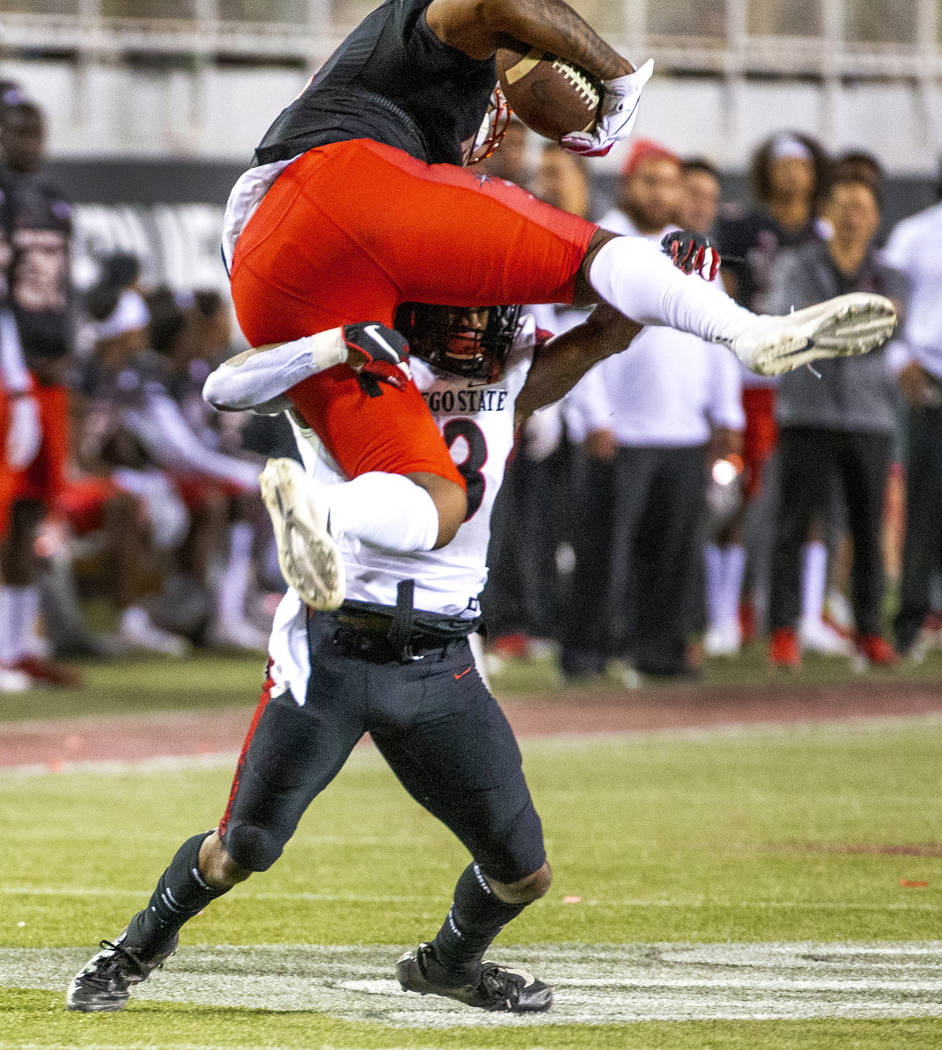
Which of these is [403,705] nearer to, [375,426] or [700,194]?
[375,426]

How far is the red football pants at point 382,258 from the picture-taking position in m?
3.62

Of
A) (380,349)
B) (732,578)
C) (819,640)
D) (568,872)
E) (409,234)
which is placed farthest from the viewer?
(732,578)

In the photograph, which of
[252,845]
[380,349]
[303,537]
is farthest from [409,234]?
[252,845]

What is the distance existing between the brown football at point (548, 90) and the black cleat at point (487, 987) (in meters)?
1.67

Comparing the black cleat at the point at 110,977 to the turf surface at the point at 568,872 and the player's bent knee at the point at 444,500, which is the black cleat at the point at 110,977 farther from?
the player's bent knee at the point at 444,500

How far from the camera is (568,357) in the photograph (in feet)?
13.2

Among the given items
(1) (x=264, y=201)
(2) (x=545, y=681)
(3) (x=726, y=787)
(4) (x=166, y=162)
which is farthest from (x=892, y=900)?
(4) (x=166, y=162)

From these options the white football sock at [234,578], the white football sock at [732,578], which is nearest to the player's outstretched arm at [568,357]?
the white football sock at [732,578]

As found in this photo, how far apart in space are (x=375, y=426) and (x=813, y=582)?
756 cm

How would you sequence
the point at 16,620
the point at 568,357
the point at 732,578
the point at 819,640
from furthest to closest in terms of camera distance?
the point at 732,578 < the point at 819,640 < the point at 16,620 < the point at 568,357

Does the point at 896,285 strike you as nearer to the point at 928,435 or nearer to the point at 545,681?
the point at 928,435

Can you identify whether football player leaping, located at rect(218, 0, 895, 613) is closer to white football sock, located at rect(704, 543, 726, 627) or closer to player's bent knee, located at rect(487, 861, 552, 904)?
player's bent knee, located at rect(487, 861, 552, 904)

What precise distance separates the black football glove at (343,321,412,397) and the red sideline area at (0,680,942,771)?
13.3ft

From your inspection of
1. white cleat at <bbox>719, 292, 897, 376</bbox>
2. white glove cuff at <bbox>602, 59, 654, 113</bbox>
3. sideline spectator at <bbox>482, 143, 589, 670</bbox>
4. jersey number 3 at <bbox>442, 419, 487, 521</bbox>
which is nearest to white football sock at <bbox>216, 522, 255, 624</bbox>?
sideline spectator at <bbox>482, 143, 589, 670</bbox>
